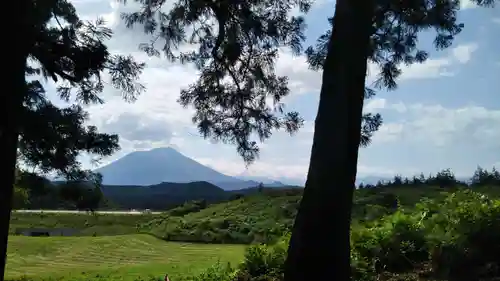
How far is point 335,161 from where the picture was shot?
5.41 meters

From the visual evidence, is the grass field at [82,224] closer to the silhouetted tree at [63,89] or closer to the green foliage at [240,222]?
the green foliage at [240,222]

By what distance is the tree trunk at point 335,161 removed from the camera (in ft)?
17.5

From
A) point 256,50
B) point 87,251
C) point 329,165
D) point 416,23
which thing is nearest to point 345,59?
point 329,165

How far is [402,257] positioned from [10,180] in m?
4.56

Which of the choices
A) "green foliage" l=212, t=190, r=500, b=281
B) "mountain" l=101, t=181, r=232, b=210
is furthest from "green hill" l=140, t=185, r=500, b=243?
"mountain" l=101, t=181, r=232, b=210

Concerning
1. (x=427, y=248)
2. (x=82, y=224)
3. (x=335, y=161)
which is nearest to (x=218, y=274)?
(x=427, y=248)

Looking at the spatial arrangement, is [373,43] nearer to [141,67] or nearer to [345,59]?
[345,59]

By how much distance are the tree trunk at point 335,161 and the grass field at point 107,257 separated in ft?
18.2

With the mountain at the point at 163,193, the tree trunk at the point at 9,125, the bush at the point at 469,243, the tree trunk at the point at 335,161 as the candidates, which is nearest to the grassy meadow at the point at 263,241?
the bush at the point at 469,243

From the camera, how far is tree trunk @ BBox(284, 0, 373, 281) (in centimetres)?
532

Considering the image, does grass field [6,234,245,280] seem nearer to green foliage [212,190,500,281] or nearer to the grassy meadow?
the grassy meadow

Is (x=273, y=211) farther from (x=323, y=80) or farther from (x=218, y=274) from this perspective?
(x=323, y=80)

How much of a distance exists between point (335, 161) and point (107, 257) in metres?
10.5

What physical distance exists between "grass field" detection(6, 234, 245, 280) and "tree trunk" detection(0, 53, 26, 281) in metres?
5.78
